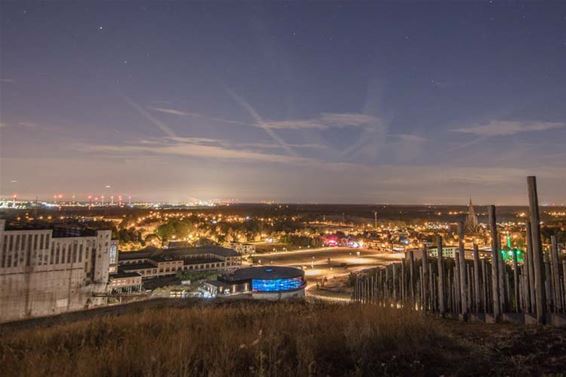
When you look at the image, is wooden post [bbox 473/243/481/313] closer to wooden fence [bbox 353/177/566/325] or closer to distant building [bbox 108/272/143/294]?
wooden fence [bbox 353/177/566/325]

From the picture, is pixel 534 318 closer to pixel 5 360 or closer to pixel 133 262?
pixel 5 360

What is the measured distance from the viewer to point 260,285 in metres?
45.2

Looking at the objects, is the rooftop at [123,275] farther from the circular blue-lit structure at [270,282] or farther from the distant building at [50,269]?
the circular blue-lit structure at [270,282]

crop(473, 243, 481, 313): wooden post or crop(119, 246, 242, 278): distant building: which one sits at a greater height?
crop(473, 243, 481, 313): wooden post

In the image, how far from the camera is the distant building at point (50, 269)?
3941cm

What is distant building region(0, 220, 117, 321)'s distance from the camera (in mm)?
39406

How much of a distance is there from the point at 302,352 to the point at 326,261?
227 ft

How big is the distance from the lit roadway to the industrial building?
2376 millimetres

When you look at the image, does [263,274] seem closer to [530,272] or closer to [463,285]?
[463,285]

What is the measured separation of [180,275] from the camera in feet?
180

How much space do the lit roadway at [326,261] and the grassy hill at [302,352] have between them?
115 feet

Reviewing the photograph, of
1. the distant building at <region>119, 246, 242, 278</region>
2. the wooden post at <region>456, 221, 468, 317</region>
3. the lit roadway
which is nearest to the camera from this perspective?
the wooden post at <region>456, 221, 468, 317</region>

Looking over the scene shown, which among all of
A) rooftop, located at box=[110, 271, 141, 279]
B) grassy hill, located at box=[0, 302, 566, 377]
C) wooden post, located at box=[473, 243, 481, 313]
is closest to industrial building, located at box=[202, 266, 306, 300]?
rooftop, located at box=[110, 271, 141, 279]

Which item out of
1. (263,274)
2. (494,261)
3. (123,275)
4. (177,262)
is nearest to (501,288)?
(494,261)
